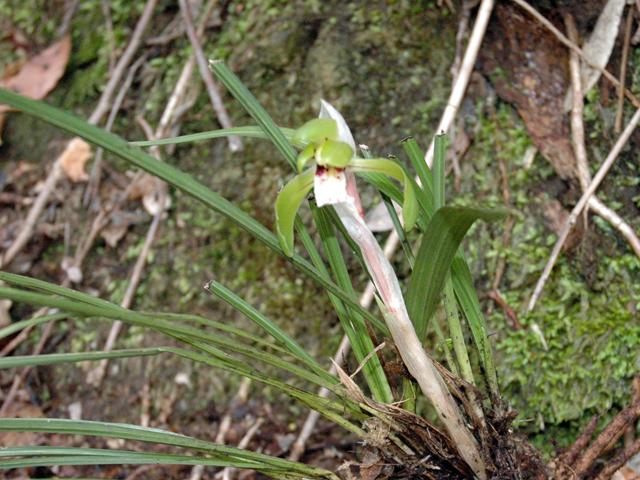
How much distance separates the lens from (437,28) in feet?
5.12

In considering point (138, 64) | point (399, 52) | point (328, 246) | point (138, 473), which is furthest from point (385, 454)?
point (138, 64)

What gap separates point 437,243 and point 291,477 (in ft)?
1.71

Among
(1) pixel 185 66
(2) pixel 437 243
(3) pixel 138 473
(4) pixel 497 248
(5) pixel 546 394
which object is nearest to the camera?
(2) pixel 437 243

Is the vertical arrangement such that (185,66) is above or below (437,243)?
above

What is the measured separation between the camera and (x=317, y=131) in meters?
0.68

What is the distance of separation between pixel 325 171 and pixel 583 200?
91 centimetres

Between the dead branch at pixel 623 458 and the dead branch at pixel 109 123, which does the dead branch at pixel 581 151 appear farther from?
the dead branch at pixel 109 123

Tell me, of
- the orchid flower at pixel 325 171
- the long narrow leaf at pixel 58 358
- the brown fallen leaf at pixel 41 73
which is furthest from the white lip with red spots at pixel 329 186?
the brown fallen leaf at pixel 41 73

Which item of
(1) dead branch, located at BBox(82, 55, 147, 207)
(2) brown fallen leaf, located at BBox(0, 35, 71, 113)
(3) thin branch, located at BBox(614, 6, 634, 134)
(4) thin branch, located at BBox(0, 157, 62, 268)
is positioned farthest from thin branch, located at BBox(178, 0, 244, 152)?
(3) thin branch, located at BBox(614, 6, 634, 134)

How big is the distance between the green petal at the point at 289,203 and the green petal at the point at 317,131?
0.04 metres

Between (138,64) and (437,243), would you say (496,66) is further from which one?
(138,64)

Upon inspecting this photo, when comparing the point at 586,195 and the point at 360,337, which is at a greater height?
the point at 586,195

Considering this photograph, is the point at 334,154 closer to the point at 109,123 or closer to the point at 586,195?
the point at 586,195

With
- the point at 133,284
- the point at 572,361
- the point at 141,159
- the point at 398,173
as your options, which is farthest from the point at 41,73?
the point at 572,361
